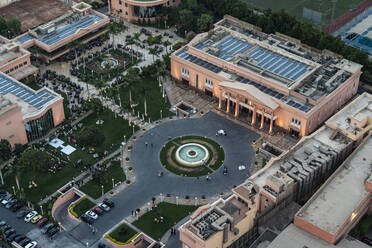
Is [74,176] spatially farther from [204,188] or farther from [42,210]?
[204,188]

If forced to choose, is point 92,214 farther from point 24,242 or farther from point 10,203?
point 10,203

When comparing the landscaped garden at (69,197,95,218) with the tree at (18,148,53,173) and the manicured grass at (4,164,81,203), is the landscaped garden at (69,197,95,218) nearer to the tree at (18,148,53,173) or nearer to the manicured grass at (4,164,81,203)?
the manicured grass at (4,164,81,203)

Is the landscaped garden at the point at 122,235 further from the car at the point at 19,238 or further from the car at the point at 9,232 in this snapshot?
the car at the point at 9,232

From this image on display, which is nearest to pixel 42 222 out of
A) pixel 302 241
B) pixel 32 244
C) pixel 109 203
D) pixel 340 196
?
pixel 32 244

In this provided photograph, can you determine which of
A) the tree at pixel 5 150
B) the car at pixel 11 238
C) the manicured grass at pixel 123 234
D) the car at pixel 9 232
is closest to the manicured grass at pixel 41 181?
the tree at pixel 5 150

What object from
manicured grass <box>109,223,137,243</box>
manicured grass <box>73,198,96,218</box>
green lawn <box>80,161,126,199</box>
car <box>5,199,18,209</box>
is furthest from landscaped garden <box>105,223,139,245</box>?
car <box>5,199,18,209</box>
